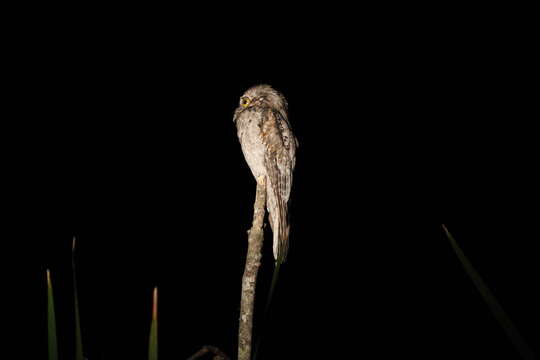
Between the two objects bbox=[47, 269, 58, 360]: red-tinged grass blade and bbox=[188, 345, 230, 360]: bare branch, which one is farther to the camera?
bbox=[188, 345, 230, 360]: bare branch

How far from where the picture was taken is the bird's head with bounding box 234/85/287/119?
1984 mm

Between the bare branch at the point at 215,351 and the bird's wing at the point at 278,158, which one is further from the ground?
the bird's wing at the point at 278,158

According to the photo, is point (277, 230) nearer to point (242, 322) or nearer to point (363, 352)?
point (242, 322)

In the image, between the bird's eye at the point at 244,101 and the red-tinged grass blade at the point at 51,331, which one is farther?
the bird's eye at the point at 244,101

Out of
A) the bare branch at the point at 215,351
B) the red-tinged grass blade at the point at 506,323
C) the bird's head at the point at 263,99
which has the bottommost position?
the bare branch at the point at 215,351

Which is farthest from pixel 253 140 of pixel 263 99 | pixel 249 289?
pixel 249 289

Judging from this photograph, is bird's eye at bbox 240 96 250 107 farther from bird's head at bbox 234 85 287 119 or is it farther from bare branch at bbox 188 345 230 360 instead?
bare branch at bbox 188 345 230 360

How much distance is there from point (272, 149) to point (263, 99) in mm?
318

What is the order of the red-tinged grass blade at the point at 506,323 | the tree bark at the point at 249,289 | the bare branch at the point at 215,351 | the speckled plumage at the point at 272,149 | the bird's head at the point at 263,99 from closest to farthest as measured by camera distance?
the red-tinged grass blade at the point at 506,323
the bare branch at the point at 215,351
the tree bark at the point at 249,289
the speckled plumage at the point at 272,149
the bird's head at the point at 263,99

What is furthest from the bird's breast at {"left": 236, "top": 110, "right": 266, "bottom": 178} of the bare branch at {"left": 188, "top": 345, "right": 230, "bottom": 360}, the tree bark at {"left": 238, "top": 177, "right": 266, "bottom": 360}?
the bare branch at {"left": 188, "top": 345, "right": 230, "bottom": 360}

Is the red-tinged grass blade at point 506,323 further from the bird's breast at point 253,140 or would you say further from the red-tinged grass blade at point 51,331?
the bird's breast at point 253,140

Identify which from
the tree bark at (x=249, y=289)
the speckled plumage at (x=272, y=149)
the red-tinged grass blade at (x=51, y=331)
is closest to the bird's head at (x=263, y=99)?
the speckled plumage at (x=272, y=149)

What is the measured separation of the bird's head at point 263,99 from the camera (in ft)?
6.51

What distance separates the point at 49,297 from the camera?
624 millimetres
